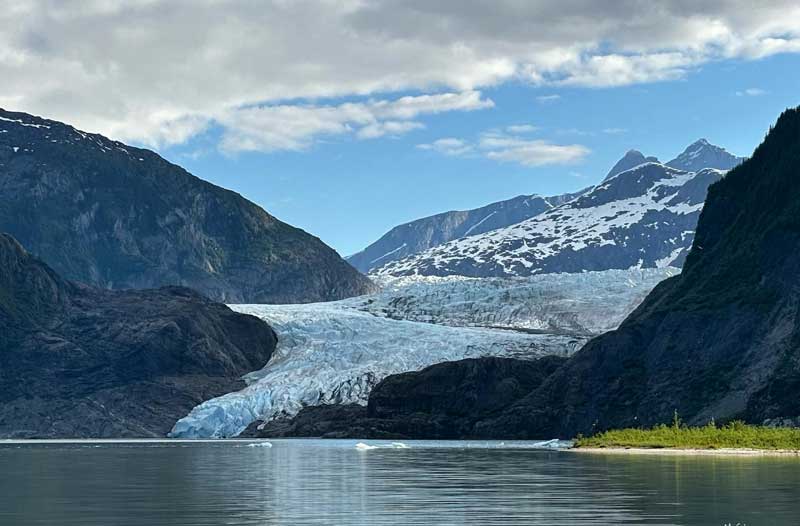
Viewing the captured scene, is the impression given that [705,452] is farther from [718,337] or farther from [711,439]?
[718,337]

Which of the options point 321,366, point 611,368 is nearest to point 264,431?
point 321,366

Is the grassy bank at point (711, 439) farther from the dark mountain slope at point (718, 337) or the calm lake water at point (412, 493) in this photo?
the dark mountain slope at point (718, 337)

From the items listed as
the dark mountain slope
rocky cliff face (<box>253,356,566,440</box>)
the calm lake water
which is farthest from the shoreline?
rocky cliff face (<box>253,356,566,440</box>)

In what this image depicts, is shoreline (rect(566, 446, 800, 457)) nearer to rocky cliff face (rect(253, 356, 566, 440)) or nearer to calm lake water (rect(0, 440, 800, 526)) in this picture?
calm lake water (rect(0, 440, 800, 526))

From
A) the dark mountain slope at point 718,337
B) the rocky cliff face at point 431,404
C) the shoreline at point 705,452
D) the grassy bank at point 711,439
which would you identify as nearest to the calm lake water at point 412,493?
the shoreline at point 705,452

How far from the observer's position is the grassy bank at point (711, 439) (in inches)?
3772

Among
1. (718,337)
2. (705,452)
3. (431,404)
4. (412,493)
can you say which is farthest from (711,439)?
(431,404)

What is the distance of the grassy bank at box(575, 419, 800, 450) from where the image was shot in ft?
314

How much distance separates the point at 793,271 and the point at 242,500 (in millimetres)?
107368

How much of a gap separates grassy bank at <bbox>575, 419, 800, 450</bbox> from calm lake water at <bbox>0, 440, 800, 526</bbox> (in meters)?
17.3

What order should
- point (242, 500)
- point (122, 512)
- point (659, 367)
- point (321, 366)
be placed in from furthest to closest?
point (321, 366) < point (659, 367) < point (242, 500) < point (122, 512)

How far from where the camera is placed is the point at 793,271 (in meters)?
142

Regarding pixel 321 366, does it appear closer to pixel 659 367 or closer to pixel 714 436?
pixel 659 367

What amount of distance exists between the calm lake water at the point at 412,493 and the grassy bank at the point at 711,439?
17261 mm
